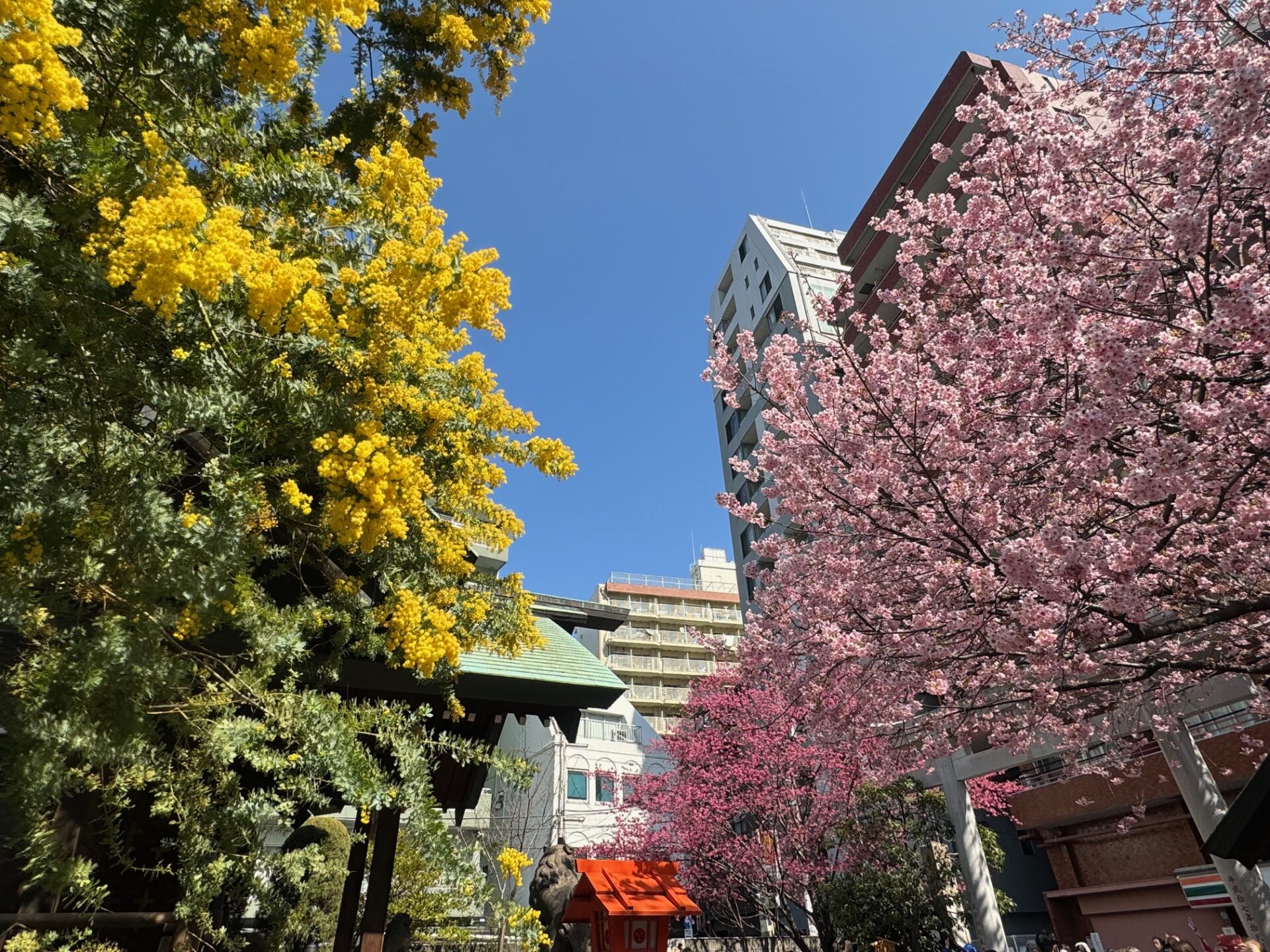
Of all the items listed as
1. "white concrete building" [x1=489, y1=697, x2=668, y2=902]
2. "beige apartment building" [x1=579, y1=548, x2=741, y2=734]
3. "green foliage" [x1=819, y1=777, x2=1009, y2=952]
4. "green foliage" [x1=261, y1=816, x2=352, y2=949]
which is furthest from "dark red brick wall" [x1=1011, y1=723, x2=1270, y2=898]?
"beige apartment building" [x1=579, y1=548, x2=741, y2=734]

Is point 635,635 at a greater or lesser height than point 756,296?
lesser

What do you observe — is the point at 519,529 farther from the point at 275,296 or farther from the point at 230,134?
the point at 230,134

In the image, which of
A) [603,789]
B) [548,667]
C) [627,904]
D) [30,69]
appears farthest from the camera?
[603,789]

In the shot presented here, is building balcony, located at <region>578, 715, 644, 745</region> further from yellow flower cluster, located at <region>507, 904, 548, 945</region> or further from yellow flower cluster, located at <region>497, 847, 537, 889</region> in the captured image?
yellow flower cluster, located at <region>507, 904, 548, 945</region>

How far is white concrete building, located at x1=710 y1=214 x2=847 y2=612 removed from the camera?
29672 mm

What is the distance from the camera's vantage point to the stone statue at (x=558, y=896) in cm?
586

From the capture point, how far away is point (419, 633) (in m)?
3.52

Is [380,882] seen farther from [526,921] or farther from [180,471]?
[180,471]

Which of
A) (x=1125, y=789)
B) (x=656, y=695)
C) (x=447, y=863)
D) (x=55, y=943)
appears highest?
(x=656, y=695)

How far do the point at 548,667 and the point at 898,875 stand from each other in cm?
1132

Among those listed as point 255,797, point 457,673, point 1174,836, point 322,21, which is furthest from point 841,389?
point 1174,836

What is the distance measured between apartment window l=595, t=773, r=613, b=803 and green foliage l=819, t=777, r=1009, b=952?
12963mm

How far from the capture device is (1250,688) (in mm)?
8133

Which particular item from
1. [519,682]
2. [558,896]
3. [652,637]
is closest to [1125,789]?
[558,896]
